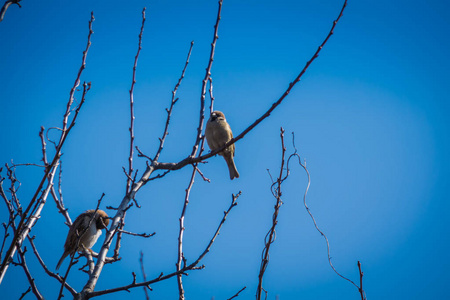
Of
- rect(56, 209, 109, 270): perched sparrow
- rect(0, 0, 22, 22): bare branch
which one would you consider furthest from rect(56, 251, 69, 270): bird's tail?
rect(0, 0, 22, 22): bare branch

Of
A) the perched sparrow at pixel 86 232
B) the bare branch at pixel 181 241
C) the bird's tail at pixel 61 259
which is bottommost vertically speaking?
the bare branch at pixel 181 241

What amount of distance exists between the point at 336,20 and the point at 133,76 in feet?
5.27

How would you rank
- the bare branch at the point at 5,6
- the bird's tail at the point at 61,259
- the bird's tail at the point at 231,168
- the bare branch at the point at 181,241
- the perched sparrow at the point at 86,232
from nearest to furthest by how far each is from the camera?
the bare branch at the point at 5,6 → the bare branch at the point at 181,241 → the perched sparrow at the point at 86,232 → the bird's tail at the point at 61,259 → the bird's tail at the point at 231,168

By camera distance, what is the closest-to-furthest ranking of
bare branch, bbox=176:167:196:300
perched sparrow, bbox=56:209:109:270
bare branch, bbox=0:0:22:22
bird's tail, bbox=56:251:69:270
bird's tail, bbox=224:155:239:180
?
bare branch, bbox=0:0:22:22, bare branch, bbox=176:167:196:300, perched sparrow, bbox=56:209:109:270, bird's tail, bbox=56:251:69:270, bird's tail, bbox=224:155:239:180

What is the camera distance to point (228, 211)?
281 centimetres

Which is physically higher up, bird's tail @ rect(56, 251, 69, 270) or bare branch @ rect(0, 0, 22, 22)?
bird's tail @ rect(56, 251, 69, 270)

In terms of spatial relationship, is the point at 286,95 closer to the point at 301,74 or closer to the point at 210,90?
the point at 301,74

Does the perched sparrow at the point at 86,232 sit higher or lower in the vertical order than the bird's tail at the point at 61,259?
higher

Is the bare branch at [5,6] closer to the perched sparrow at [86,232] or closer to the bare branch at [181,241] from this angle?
the bare branch at [181,241]

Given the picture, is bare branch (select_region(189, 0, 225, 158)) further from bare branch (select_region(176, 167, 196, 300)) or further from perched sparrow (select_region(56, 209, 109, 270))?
perched sparrow (select_region(56, 209, 109, 270))

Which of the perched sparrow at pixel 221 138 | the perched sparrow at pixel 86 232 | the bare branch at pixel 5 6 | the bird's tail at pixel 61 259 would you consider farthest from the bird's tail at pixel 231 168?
the bare branch at pixel 5 6

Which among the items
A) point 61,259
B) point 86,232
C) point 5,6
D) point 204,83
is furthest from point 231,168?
point 5,6

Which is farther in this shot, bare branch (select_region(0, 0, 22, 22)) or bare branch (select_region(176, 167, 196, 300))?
bare branch (select_region(176, 167, 196, 300))

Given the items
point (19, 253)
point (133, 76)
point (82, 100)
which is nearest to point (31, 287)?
point (19, 253)
